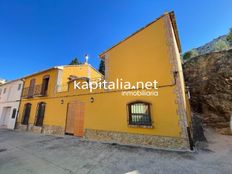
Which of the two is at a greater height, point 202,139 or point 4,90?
point 4,90

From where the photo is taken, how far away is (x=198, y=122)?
8.81 metres

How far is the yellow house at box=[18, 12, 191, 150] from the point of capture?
5.91 metres

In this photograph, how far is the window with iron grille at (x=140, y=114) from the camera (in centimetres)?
659

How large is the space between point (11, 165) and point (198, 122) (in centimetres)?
A: 1076

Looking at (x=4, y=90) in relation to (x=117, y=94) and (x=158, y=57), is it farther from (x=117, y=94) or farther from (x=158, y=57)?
(x=158, y=57)

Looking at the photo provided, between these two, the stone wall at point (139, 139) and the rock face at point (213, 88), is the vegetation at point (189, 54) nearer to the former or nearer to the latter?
the rock face at point (213, 88)

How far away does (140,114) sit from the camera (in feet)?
22.5

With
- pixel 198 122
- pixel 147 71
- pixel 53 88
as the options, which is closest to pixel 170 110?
pixel 147 71

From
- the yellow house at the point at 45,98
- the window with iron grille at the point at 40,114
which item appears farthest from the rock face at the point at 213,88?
the window with iron grille at the point at 40,114

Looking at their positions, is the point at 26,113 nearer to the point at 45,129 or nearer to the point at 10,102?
the point at 45,129

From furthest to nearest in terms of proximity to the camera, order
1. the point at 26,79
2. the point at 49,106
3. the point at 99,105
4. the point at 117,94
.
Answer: the point at 26,79, the point at 49,106, the point at 99,105, the point at 117,94

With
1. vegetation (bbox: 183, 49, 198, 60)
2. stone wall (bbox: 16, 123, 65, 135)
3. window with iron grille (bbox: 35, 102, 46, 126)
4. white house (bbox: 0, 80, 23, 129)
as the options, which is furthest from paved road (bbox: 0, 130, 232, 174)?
vegetation (bbox: 183, 49, 198, 60)

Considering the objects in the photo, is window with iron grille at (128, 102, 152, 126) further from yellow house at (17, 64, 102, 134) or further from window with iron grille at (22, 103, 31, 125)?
window with iron grille at (22, 103, 31, 125)

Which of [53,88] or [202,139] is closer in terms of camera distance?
[202,139]
